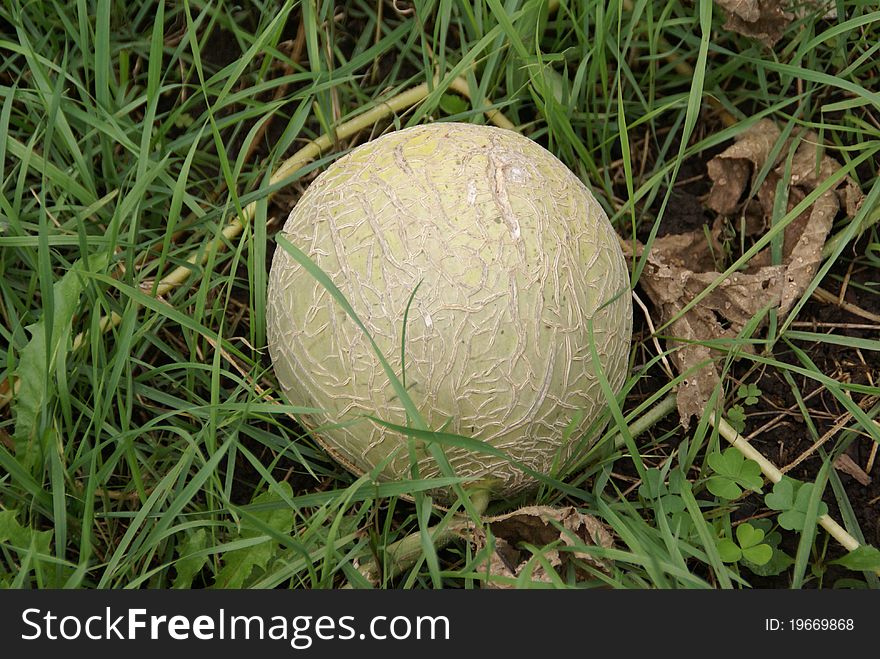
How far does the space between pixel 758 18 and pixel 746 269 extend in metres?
0.74

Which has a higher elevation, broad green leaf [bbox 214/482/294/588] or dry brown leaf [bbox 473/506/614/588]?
broad green leaf [bbox 214/482/294/588]

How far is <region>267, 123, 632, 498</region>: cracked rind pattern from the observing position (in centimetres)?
201

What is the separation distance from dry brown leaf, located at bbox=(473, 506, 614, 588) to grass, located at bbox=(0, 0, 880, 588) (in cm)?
5

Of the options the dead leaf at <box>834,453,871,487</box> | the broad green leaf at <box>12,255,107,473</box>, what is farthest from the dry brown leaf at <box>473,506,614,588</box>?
the broad green leaf at <box>12,255,107,473</box>

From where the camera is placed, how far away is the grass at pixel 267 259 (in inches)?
83.4

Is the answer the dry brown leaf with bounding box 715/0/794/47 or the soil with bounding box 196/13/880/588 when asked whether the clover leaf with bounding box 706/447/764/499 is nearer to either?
the soil with bounding box 196/13/880/588

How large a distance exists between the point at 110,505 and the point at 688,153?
189 cm

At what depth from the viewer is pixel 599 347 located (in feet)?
7.11

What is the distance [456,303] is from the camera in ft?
6.55

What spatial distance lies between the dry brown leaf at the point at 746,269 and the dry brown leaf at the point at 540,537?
18.8 inches

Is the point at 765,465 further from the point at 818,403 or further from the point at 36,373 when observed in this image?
the point at 36,373

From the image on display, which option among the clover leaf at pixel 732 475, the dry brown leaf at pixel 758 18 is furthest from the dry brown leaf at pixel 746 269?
the dry brown leaf at pixel 758 18

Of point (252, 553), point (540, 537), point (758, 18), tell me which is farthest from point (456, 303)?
point (758, 18)

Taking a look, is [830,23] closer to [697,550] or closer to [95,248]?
[697,550]
